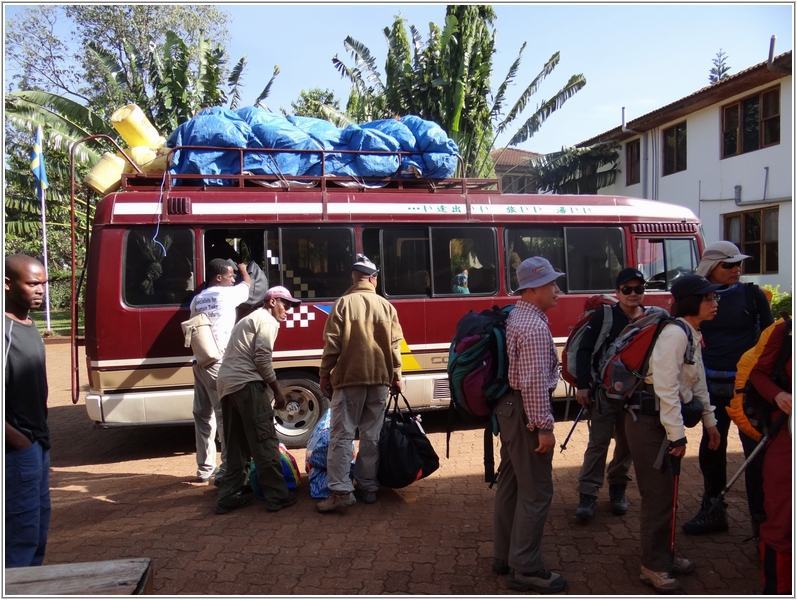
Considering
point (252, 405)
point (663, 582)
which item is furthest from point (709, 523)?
point (252, 405)

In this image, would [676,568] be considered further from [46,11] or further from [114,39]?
[46,11]

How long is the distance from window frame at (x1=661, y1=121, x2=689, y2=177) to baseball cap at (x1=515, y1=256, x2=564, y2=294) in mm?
16927

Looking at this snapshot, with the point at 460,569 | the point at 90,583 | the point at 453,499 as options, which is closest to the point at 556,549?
the point at 460,569

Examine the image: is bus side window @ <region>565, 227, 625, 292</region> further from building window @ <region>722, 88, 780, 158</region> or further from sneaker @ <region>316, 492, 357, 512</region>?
building window @ <region>722, 88, 780, 158</region>

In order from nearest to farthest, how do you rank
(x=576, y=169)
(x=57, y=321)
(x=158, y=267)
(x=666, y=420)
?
(x=666, y=420), (x=158, y=267), (x=576, y=169), (x=57, y=321)

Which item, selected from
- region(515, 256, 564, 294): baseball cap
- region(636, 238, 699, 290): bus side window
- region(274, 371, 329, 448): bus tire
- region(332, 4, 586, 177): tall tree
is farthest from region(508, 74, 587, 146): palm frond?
region(515, 256, 564, 294): baseball cap

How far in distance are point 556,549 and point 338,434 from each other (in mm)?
1853

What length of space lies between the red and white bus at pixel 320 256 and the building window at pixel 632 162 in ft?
44.8

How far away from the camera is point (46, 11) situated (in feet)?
81.6

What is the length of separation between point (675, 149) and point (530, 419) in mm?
17990

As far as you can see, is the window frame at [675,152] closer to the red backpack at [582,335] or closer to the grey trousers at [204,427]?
the red backpack at [582,335]

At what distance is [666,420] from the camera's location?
11.6ft

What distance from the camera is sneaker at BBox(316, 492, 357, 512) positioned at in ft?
16.6

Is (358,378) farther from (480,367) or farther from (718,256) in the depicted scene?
(718,256)
